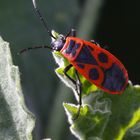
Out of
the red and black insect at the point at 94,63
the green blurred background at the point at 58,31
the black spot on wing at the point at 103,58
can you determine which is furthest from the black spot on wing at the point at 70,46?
the green blurred background at the point at 58,31

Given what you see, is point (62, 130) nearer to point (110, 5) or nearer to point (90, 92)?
point (110, 5)

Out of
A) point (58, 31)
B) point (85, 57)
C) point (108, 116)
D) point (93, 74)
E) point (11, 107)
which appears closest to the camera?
point (11, 107)

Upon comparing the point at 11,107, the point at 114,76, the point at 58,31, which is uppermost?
the point at 11,107

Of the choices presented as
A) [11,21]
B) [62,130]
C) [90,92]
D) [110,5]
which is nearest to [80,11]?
[110,5]

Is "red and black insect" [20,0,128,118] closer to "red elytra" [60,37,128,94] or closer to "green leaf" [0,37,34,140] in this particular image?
"red elytra" [60,37,128,94]

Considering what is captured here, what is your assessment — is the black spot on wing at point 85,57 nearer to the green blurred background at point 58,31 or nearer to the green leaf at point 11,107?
the green leaf at point 11,107

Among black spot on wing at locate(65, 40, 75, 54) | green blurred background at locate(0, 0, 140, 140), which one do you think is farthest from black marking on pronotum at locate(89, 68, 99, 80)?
green blurred background at locate(0, 0, 140, 140)

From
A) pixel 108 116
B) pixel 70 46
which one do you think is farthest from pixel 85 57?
pixel 108 116

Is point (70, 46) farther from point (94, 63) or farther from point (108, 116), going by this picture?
point (108, 116)
